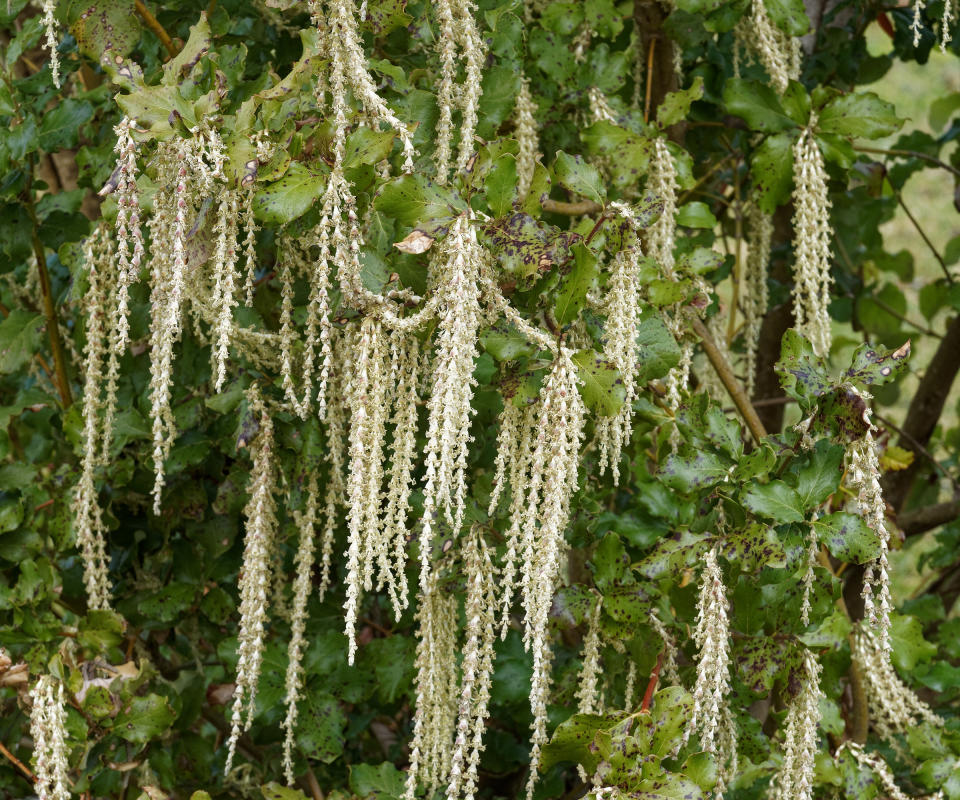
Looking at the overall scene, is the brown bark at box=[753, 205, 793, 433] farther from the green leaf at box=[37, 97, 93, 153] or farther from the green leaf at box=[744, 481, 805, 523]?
the green leaf at box=[37, 97, 93, 153]

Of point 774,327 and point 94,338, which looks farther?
point 774,327

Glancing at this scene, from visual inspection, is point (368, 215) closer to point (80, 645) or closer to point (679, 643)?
point (679, 643)

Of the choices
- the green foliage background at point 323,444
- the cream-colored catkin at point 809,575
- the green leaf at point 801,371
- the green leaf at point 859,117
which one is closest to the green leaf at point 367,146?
the green foliage background at point 323,444

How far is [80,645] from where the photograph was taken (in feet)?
6.81

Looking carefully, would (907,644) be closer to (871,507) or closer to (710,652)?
(871,507)

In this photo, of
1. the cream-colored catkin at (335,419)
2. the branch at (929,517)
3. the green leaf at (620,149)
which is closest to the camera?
the cream-colored catkin at (335,419)

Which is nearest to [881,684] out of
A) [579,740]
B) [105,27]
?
[579,740]

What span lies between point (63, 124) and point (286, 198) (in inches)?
33.5

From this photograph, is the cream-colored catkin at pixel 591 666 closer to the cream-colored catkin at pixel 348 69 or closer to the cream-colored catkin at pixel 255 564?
the cream-colored catkin at pixel 255 564

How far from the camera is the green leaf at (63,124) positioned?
2.04m

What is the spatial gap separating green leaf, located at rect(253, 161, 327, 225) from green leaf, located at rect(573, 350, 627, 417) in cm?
39

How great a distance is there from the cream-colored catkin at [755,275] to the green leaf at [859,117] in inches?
15.9

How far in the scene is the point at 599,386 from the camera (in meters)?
1.46

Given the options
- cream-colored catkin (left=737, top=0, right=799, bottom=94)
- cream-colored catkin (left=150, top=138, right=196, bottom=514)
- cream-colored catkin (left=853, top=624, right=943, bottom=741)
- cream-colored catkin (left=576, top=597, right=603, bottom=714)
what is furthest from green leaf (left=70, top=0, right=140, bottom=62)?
cream-colored catkin (left=853, top=624, right=943, bottom=741)
